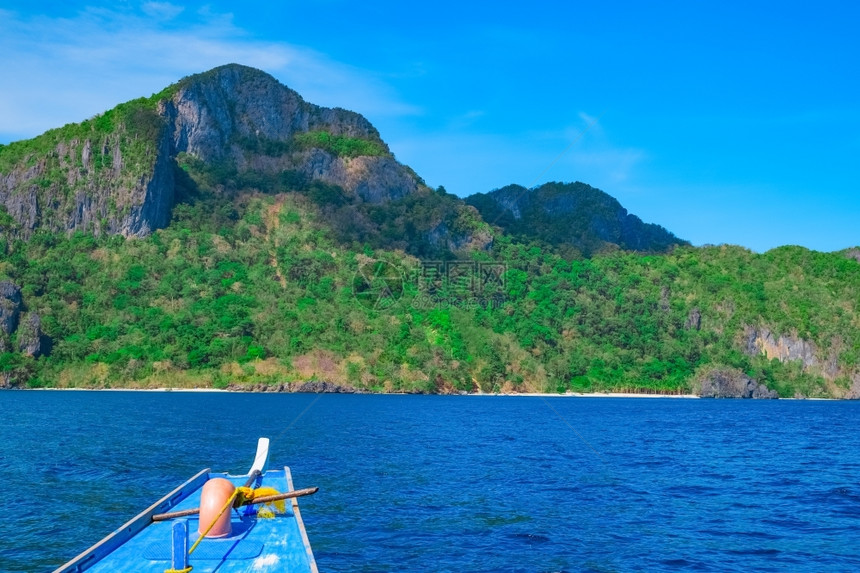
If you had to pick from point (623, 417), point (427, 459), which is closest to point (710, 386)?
point (623, 417)

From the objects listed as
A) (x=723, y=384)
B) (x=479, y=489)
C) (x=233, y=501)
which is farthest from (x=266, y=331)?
(x=233, y=501)

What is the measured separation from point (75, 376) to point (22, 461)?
113 m

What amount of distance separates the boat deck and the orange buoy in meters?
0.34

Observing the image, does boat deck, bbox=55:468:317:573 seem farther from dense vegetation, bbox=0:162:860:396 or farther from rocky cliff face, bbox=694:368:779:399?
rocky cliff face, bbox=694:368:779:399

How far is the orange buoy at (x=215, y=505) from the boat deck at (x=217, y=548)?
0.34 m

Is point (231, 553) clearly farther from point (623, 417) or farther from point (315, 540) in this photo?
point (623, 417)

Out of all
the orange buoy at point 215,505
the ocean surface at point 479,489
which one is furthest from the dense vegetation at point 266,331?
the orange buoy at point 215,505

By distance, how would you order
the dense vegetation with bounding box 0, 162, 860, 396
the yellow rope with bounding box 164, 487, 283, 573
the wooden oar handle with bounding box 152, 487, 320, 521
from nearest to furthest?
the yellow rope with bounding box 164, 487, 283, 573, the wooden oar handle with bounding box 152, 487, 320, 521, the dense vegetation with bounding box 0, 162, 860, 396

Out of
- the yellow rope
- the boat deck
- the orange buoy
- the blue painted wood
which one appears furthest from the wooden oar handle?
the blue painted wood

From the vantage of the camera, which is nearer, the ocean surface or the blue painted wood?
the blue painted wood

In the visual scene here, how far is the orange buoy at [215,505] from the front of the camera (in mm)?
22328

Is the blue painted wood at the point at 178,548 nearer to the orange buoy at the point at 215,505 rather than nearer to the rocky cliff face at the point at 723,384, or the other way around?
the orange buoy at the point at 215,505

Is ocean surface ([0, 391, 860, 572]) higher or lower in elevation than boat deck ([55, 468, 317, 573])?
lower

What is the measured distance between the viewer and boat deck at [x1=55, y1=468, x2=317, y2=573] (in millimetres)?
20094
